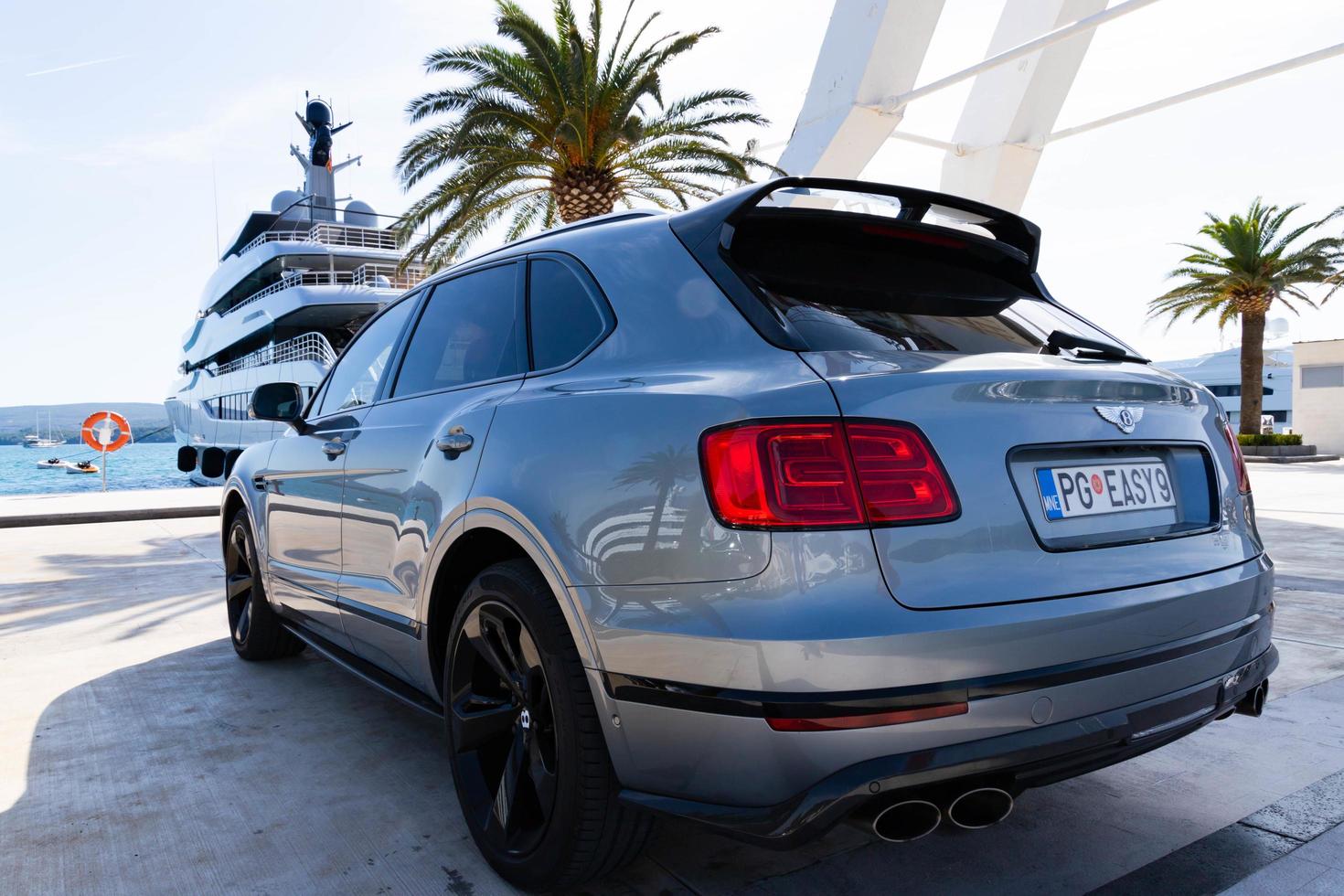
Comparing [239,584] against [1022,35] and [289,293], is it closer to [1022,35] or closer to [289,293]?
[1022,35]

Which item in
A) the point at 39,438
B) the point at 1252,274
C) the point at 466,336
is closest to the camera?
the point at 466,336

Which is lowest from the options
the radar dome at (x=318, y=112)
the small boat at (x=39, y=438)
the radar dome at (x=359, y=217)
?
the small boat at (x=39, y=438)

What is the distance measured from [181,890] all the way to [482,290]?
1.81 metres

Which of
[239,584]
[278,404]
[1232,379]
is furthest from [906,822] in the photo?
[1232,379]

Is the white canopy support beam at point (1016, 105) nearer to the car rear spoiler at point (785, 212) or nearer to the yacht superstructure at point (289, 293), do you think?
the car rear spoiler at point (785, 212)

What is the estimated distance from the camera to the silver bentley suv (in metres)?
1.67

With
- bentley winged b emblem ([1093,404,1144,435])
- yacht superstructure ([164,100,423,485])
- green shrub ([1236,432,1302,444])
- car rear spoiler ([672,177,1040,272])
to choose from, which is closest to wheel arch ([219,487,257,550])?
car rear spoiler ([672,177,1040,272])

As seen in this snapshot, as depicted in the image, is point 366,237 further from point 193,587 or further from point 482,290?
point 482,290

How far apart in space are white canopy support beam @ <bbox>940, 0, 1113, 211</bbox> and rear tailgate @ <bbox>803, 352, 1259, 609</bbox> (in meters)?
12.2

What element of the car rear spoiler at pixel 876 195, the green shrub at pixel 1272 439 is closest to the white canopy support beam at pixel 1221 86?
the car rear spoiler at pixel 876 195

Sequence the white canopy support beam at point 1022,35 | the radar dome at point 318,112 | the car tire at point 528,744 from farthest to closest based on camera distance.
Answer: the radar dome at point 318,112, the white canopy support beam at point 1022,35, the car tire at point 528,744

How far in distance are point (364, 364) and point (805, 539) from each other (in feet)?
8.25

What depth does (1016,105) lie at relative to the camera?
13.4 metres

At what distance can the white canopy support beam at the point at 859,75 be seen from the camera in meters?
11.4
